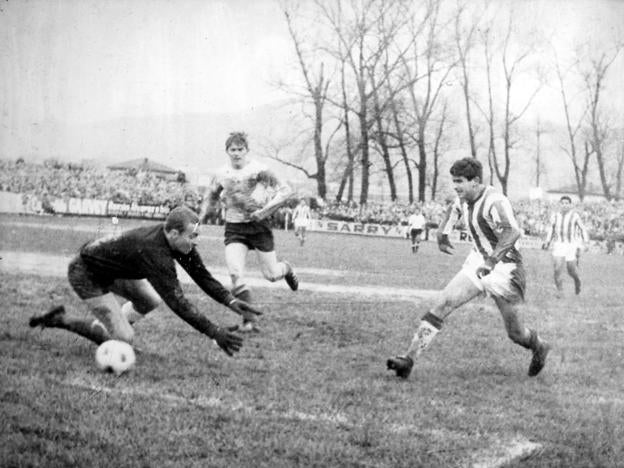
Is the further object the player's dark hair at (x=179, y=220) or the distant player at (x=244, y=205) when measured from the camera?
the distant player at (x=244, y=205)

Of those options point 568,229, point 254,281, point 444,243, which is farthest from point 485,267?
point 568,229

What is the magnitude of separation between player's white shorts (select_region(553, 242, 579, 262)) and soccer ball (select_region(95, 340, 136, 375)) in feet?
32.5

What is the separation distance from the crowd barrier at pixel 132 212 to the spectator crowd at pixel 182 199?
0.26 m

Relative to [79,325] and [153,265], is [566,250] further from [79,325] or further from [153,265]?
[153,265]

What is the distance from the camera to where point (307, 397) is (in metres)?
4.73

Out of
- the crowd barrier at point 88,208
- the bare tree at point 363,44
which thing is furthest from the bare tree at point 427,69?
the crowd barrier at point 88,208

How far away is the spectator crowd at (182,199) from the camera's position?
28.5m

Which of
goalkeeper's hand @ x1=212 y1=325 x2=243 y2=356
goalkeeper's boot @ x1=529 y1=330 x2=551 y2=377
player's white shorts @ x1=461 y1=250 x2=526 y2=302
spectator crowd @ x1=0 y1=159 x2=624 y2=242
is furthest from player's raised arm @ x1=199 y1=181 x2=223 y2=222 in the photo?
spectator crowd @ x1=0 y1=159 x2=624 y2=242

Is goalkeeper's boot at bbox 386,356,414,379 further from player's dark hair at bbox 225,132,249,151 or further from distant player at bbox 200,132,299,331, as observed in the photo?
player's dark hair at bbox 225,132,249,151

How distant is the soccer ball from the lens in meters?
4.98

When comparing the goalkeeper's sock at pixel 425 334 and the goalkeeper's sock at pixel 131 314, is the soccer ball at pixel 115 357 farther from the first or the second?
the goalkeeper's sock at pixel 425 334

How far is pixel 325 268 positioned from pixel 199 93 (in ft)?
21.8

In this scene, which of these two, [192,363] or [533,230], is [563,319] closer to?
[192,363]

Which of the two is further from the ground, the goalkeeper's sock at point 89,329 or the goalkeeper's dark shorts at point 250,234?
the goalkeeper's dark shorts at point 250,234
